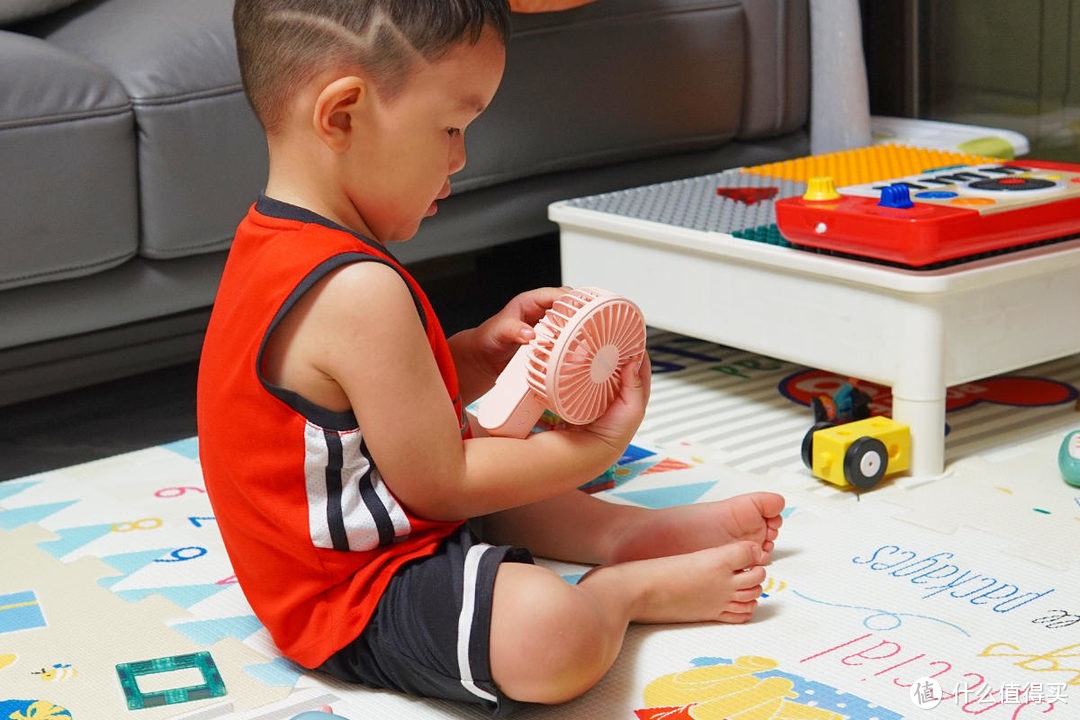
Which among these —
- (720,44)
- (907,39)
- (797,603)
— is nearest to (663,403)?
(797,603)

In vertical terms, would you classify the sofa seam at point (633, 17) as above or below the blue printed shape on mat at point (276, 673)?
above

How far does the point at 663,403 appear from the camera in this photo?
133 centimetres

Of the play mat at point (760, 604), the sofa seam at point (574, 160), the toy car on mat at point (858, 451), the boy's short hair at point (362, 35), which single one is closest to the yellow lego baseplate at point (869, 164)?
the sofa seam at point (574, 160)

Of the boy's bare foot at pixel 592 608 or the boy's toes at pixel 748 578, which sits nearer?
the boy's bare foot at pixel 592 608

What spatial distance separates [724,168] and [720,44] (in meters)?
0.17

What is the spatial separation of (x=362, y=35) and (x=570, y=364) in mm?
236

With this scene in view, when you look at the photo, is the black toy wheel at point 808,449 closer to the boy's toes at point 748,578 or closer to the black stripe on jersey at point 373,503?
the boy's toes at point 748,578

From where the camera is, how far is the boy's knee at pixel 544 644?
73 cm

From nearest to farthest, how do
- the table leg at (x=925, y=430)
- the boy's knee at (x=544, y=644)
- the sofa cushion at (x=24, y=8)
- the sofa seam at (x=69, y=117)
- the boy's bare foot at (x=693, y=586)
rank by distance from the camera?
the boy's knee at (x=544, y=644)
the boy's bare foot at (x=693, y=586)
the table leg at (x=925, y=430)
the sofa seam at (x=69, y=117)
the sofa cushion at (x=24, y=8)

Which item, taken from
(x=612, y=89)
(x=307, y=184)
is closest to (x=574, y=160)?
(x=612, y=89)

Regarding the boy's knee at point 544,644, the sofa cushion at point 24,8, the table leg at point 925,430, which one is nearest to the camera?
the boy's knee at point 544,644

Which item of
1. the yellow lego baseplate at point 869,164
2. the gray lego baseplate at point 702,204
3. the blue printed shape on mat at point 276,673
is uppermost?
the yellow lego baseplate at point 869,164

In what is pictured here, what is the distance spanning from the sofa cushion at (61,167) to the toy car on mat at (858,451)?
27.9 inches

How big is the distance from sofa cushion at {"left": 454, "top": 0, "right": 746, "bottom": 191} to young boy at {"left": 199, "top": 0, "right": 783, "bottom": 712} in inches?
27.1
